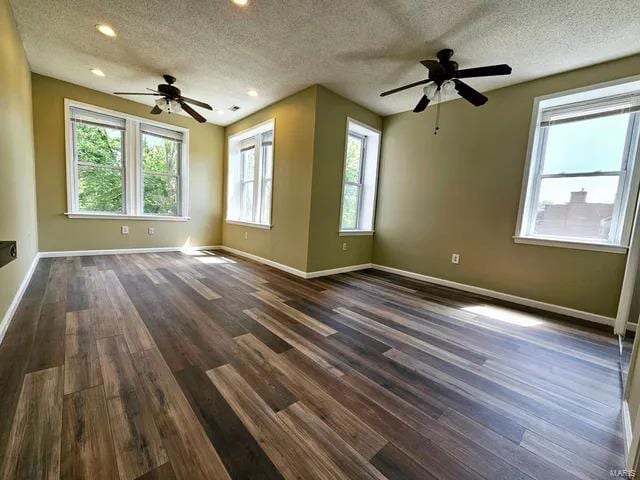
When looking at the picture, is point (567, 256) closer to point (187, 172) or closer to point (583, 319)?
point (583, 319)

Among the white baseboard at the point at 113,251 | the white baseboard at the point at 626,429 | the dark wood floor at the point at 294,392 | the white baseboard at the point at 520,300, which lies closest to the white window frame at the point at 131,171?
the white baseboard at the point at 113,251

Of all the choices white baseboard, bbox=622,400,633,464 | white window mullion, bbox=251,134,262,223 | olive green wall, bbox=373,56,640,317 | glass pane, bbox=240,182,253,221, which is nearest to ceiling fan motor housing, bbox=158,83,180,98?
white window mullion, bbox=251,134,262,223

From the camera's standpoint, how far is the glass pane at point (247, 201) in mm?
5344

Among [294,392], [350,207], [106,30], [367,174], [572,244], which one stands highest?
[106,30]

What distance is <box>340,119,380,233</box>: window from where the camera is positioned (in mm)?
4457

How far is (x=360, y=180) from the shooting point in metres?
4.69

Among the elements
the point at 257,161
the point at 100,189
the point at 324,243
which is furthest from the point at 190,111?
the point at 324,243

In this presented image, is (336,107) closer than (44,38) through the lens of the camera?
No

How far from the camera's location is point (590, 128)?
282cm

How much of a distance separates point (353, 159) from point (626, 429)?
13.4 ft

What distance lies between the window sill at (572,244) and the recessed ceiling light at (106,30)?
4.92m

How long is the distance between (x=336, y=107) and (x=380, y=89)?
64cm

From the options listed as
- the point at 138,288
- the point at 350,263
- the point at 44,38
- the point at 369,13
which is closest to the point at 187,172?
the point at 44,38

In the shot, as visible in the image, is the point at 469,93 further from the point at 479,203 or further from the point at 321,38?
the point at 321,38
